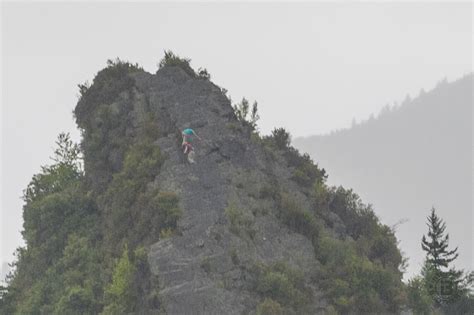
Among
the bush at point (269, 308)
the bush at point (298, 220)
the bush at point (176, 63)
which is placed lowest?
the bush at point (269, 308)

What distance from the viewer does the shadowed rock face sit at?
103 feet

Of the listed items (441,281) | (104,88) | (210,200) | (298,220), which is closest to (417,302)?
(298,220)

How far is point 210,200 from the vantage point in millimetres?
36969

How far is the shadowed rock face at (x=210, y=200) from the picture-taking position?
3139 centimetres

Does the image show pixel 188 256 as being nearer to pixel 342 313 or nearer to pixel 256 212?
pixel 256 212

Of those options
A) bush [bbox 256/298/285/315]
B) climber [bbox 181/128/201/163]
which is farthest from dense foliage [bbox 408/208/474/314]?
climber [bbox 181/128/201/163]

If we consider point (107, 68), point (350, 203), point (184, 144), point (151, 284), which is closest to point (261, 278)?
point (151, 284)

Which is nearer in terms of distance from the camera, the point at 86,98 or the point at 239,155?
the point at 239,155

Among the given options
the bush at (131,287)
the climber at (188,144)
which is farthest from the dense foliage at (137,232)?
the climber at (188,144)

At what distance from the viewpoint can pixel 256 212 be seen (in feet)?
126

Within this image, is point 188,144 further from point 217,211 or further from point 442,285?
point 442,285

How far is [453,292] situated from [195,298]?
2867 cm

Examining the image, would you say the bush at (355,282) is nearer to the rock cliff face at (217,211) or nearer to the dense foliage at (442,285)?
the rock cliff face at (217,211)

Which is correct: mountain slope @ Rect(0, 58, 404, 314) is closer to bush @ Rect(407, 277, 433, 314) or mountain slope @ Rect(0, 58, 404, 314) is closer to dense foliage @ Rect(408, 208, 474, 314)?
bush @ Rect(407, 277, 433, 314)
